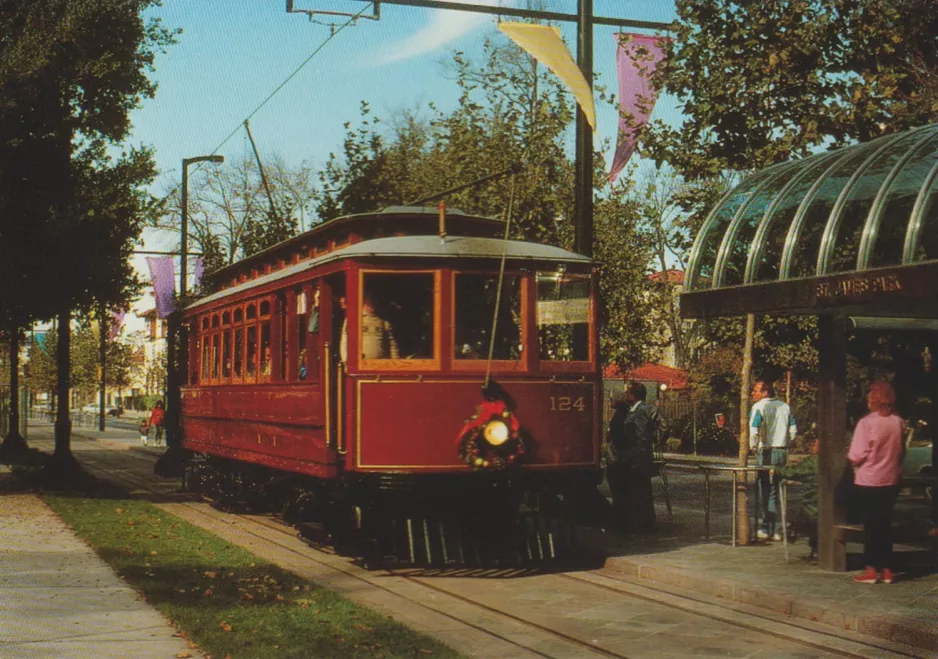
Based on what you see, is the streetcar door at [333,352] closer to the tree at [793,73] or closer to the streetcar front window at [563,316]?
the streetcar front window at [563,316]

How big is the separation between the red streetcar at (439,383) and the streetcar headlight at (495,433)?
12 millimetres

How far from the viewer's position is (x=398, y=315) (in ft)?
39.0

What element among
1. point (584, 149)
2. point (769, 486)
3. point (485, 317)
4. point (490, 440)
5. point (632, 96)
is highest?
point (632, 96)

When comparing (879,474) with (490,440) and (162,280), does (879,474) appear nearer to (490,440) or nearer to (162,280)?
(490,440)

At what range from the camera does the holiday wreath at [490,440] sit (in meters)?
11.5

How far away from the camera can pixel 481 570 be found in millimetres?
12016

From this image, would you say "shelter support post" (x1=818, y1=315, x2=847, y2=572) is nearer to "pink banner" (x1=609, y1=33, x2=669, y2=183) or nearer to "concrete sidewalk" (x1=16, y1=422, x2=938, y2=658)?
"concrete sidewalk" (x1=16, y1=422, x2=938, y2=658)

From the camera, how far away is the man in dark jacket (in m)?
14.0

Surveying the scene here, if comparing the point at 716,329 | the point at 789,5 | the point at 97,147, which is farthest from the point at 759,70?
the point at 97,147

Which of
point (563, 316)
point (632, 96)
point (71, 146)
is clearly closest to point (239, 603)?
point (563, 316)

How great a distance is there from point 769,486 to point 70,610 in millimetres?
7757

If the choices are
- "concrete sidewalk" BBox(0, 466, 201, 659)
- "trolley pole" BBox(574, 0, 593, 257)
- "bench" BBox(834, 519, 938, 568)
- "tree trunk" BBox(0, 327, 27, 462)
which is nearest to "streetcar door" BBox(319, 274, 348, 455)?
"concrete sidewalk" BBox(0, 466, 201, 659)

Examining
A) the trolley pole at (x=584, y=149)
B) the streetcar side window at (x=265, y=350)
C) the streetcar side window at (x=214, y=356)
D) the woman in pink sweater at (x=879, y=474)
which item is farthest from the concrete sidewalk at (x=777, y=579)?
the streetcar side window at (x=214, y=356)

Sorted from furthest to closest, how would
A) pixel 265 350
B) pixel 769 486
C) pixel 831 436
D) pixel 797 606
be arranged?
pixel 265 350 → pixel 769 486 → pixel 831 436 → pixel 797 606
